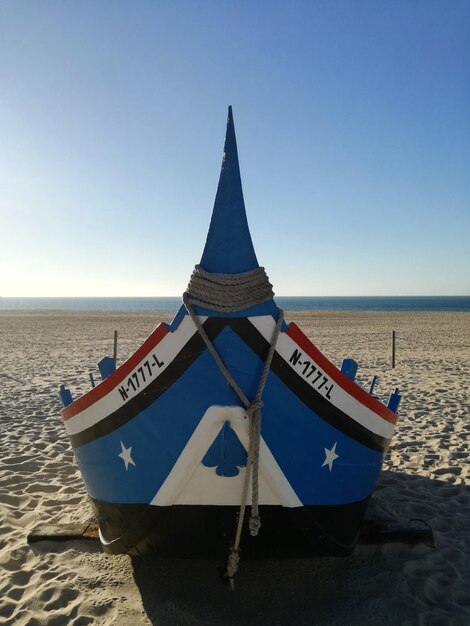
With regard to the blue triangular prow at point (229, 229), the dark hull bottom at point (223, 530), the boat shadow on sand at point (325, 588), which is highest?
the blue triangular prow at point (229, 229)

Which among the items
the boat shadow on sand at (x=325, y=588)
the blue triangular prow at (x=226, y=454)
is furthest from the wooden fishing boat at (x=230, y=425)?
the boat shadow on sand at (x=325, y=588)

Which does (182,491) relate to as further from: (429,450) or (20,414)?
(20,414)

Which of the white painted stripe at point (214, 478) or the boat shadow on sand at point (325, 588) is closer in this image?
the white painted stripe at point (214, 478)

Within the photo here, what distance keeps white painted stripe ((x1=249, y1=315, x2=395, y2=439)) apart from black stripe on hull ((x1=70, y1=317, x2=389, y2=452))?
0.08ft

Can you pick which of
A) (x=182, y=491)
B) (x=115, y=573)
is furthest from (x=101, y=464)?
(x=115, y=573)

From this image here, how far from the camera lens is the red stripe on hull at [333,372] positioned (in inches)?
93.7

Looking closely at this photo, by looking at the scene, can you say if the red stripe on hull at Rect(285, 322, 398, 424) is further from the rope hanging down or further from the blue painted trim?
the blue painted trim

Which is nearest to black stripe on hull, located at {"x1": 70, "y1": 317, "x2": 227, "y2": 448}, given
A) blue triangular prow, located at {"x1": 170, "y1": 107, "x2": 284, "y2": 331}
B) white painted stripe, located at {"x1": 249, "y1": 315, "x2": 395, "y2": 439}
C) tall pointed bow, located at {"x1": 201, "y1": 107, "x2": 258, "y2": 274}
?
blue triangular prow, located at {"x1": 170, "y1": 107, "x2": 284, "y2": 331}

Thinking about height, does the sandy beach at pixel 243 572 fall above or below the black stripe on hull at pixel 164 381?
below

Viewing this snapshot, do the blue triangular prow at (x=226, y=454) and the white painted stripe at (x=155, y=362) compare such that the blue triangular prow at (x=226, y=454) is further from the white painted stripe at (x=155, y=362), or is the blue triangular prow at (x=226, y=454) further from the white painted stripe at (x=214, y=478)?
the white painted stripe at (x=155, y=362)

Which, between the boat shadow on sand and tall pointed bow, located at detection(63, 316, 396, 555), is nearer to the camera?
tall pointed bow, located at detection(63, 316, 396, 555)

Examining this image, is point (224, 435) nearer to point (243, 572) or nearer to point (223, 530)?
point (223, 530)

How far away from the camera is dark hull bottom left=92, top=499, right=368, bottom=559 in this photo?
99.6 inches

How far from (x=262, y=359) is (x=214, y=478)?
772mm
